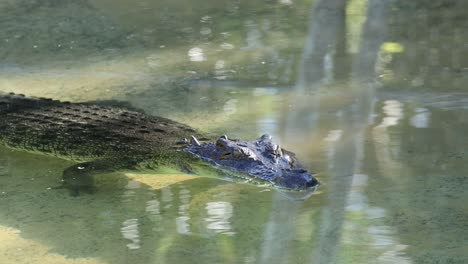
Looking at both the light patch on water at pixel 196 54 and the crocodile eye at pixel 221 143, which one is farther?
the light patch on water at pixel 196 54

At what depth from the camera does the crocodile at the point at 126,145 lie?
14.8 ft

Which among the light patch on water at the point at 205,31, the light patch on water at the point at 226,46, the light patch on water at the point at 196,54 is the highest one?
the light patch on water at the point at 205,31

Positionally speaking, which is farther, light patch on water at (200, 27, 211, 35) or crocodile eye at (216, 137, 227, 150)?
light patch on water at (200, 27, 211, 35)

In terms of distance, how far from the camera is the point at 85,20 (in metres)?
8.28

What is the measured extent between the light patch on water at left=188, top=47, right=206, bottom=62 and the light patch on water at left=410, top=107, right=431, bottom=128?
2162 mm

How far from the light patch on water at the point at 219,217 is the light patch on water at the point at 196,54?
109 inches

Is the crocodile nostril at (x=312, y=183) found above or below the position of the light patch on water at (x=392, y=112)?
below

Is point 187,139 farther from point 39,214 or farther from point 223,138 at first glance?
point 39,214

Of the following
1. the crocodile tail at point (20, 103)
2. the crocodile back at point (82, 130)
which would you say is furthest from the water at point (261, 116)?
the crocodile tail at point (20, 103)

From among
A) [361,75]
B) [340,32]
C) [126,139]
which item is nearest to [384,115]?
[361,75]

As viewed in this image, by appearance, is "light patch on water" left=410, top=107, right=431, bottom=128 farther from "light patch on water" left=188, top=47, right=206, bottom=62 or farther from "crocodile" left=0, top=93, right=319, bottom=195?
"light patch on water" left=188, top=47, right=206, bottom=62

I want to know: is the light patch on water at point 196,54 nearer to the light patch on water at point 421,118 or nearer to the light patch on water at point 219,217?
the light patch on water at point 421,118

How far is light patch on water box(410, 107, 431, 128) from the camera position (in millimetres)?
5137

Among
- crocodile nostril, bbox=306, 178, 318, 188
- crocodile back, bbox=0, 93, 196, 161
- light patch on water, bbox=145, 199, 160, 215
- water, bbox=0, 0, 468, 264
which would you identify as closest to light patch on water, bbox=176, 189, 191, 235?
water, bbox=0, 0, 468, 264
